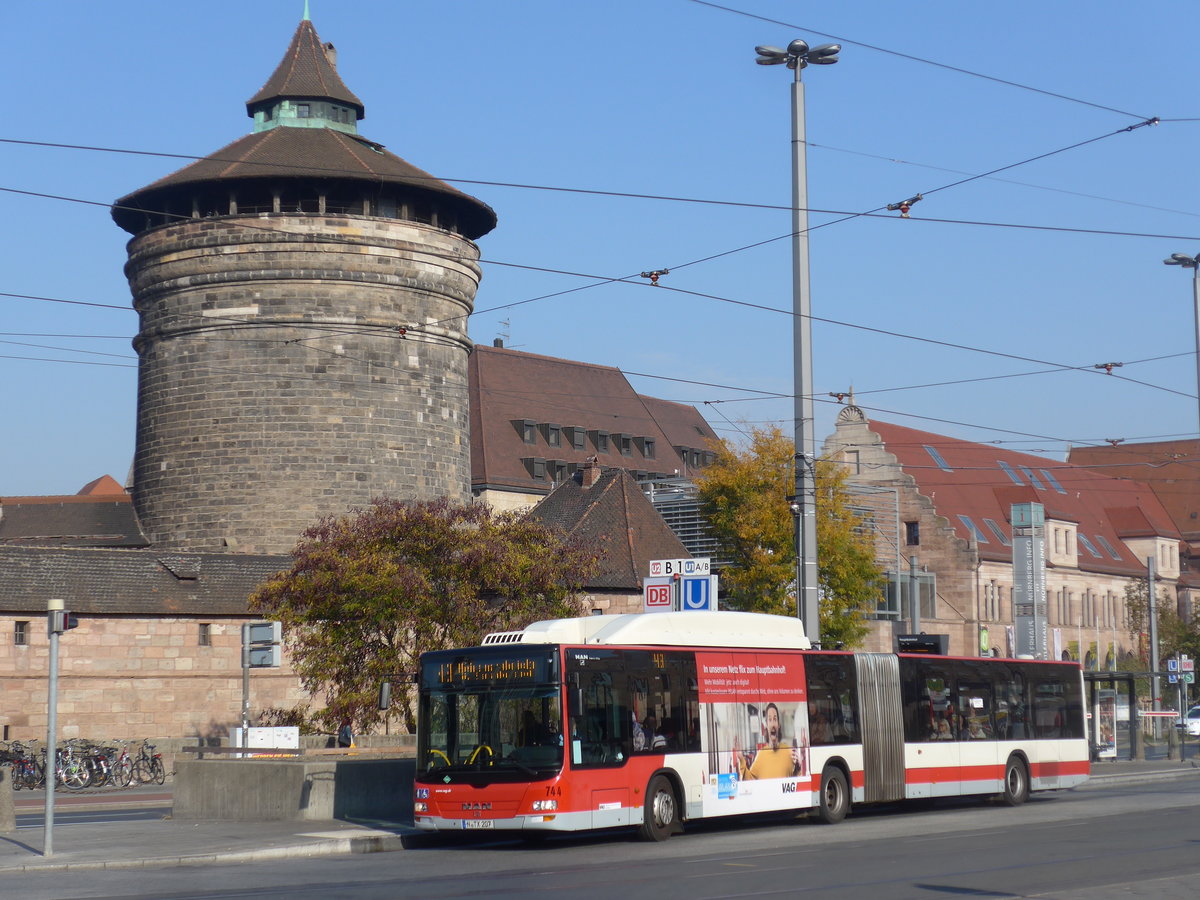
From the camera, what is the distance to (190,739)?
3653 centimetres

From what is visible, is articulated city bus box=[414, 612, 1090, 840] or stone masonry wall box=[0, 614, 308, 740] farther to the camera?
stone masonry wall box=[0, 614, 308, 740]

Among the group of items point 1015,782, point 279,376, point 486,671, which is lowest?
point 1015,782

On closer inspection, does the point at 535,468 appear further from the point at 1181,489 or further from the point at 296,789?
the point at 296,789

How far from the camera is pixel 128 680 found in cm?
3662

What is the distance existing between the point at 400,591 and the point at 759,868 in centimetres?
1563

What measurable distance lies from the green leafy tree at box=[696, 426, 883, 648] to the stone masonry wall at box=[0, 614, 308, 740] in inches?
721

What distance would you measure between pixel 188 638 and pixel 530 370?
42.7 meters

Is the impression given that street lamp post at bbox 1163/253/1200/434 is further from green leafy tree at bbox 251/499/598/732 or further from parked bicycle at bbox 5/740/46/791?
parked bicycle at bbox 5/740/46/791

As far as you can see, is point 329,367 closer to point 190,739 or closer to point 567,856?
point 190,739

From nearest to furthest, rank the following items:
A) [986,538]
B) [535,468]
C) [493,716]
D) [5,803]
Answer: [493,716], [5,803], [535,468], [986,538]

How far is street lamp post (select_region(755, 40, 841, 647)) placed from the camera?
2241cm

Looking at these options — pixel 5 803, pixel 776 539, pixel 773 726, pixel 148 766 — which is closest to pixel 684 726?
pixel 773 726

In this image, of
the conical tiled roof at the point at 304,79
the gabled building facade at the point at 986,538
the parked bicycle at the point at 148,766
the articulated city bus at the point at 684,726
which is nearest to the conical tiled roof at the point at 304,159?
the conical tiled roof at the point at 304,79

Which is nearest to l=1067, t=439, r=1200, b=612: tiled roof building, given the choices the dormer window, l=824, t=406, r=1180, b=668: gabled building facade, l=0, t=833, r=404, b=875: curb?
l=824, t=406, r=1180, b=668: gabled building facade
